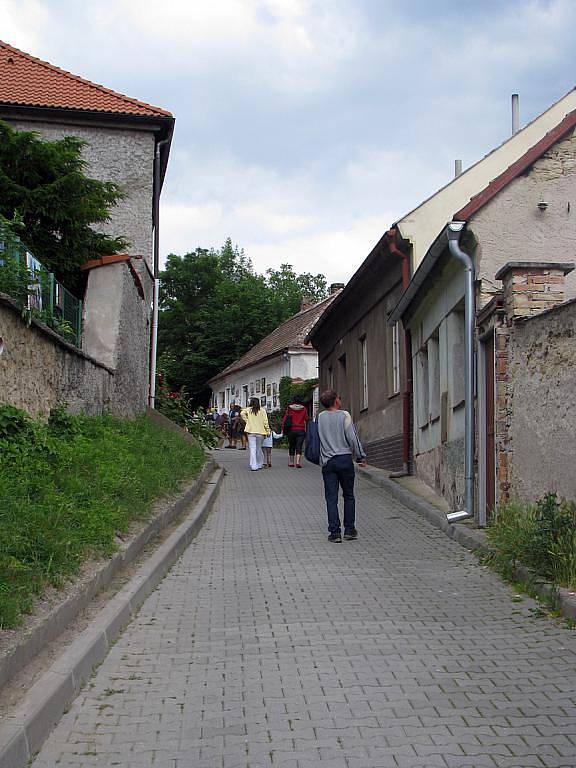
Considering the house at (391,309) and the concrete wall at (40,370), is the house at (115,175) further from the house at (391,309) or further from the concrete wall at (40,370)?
the house at (391,309)

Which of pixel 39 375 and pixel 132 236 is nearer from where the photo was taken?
pixel 39 375

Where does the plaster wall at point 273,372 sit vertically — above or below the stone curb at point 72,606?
above

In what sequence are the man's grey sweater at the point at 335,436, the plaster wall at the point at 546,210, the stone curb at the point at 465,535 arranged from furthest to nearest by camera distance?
the plaster wall at the point at 546,210, the man's grey sweater at the point at 335,436, the stone curb at the point at 465,535

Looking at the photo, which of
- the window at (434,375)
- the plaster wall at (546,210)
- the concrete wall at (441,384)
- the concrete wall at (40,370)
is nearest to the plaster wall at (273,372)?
the concrete wall at (441,384)

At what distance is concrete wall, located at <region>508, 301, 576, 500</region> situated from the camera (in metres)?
7.99

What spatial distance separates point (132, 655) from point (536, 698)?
7.99ft

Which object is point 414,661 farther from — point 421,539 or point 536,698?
point 421,539

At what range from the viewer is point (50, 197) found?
14.2m

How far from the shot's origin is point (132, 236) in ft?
73.8

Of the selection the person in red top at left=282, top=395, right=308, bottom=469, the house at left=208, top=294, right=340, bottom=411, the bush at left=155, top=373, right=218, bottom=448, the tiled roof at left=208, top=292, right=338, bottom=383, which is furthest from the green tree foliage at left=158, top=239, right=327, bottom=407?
the person in red top at left=282, top=395, right=308, bottom=469

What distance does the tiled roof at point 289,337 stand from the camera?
42.8 meters

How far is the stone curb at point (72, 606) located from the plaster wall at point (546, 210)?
18.8ft

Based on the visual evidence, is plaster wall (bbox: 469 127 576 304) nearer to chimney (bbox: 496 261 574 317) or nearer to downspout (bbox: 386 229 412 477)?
chimney (bbox: 496 261 574 317)

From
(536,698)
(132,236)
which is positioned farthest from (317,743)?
(132,236)
